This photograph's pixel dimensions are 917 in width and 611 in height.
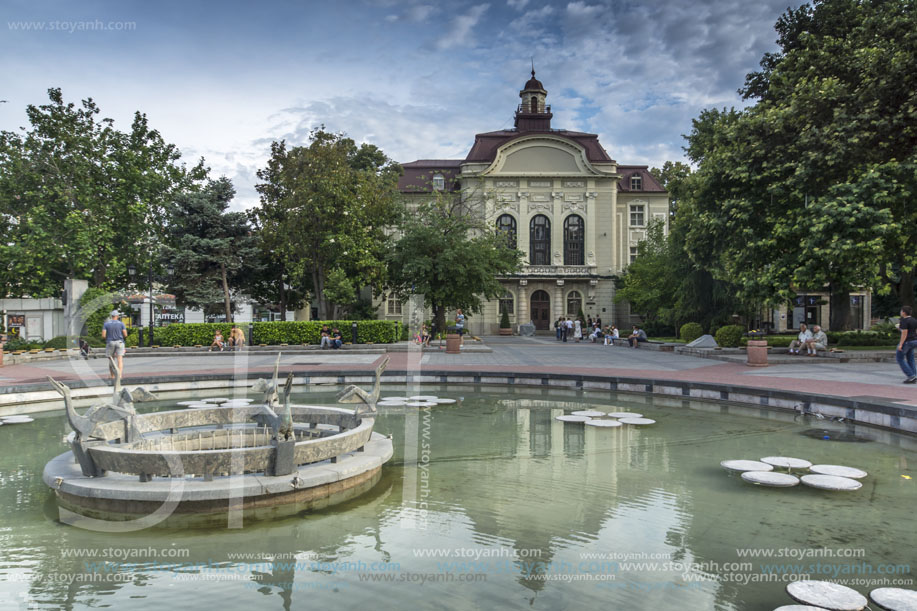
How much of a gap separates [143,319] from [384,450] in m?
55.1

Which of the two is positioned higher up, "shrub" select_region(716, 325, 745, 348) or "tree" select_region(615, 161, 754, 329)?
"tree" select_region(615, 161, 754, 329)

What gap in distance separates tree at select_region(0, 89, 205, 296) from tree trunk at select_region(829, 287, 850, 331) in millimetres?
34651

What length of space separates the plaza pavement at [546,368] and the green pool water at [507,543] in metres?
5.96

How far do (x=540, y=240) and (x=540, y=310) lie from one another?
19.6ft

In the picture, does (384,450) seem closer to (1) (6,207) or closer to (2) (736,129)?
(2) (736,129)

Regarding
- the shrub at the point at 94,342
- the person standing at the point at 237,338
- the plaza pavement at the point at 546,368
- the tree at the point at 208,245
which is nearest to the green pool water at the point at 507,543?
the plaza pavement at the point at 546,368

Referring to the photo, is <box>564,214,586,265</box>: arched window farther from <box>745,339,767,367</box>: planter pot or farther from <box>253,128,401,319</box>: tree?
<box>745,339,767,367</box>: planter pot

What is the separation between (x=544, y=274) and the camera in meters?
47.8

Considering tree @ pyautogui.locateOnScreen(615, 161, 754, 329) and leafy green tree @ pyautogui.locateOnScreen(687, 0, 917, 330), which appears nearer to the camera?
leafy green tree @ pyautogui.locateOnScreen(687, 0, 917, 330)

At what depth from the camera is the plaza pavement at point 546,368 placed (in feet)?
45.2

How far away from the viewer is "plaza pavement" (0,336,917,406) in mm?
13773

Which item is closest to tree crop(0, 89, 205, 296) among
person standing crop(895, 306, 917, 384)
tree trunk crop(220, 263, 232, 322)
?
tree trunk crop(220, 263, 232, 322)

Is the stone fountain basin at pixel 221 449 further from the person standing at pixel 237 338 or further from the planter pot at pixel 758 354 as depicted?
the person standing at pixel 237 338

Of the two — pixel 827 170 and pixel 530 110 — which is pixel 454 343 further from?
pixel 530 110
